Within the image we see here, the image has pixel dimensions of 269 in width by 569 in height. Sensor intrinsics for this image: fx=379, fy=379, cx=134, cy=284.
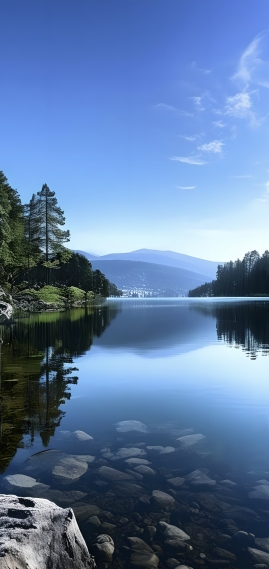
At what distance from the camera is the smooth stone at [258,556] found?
155 inches

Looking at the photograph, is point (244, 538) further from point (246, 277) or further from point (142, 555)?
point (246, 277)

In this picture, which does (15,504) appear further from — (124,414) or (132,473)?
(124,414)

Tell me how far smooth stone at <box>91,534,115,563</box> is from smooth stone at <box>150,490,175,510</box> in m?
0.96

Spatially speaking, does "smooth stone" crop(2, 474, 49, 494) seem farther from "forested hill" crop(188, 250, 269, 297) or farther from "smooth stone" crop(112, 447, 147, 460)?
"forested hill" crop(188, 250, 269, 297)

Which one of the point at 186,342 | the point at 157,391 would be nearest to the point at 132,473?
the point at 157,391

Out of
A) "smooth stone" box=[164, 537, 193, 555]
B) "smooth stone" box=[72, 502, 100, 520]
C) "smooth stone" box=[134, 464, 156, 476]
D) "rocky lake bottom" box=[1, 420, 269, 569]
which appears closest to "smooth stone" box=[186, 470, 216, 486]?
"rocky lake bottom" box=[1, 420, 269, 569]

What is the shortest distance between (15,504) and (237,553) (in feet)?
7.92

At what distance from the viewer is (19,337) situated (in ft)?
73.7

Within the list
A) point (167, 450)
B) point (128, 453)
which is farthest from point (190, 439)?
point (128, 453)

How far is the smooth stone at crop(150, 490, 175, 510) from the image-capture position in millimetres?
4985

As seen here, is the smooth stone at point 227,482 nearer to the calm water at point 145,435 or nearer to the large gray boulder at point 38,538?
the calm water at point 145,435

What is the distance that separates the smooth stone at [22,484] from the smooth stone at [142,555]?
1.70 metres

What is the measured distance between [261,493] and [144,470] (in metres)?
1.76

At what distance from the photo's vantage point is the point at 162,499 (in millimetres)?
5125
